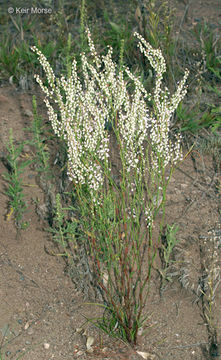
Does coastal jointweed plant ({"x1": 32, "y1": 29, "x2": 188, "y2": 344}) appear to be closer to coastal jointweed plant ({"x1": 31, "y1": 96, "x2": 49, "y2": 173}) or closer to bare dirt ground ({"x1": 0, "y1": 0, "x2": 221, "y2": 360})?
bare dirt ground ({"x1": 0, "y1": 0, "x2": 221, "y2": 360})

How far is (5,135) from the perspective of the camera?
161 inches

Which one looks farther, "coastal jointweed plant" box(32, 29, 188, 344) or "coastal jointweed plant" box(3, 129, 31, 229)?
"coastal jointweed plant" box(3, 129, 31, 229)

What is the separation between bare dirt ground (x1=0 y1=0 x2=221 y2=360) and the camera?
2.92 metres

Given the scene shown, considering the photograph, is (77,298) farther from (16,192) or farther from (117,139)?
(117,139)

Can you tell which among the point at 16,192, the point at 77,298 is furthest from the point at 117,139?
the point at 77,298

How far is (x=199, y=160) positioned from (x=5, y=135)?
61.9 inches

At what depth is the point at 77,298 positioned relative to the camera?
3189 millimetres

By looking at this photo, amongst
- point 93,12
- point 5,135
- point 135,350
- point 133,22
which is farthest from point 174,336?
point 93,12

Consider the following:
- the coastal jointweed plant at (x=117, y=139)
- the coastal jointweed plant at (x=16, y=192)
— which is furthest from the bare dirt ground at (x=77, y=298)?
the coastal jointweed plant at (x=117, y=139)

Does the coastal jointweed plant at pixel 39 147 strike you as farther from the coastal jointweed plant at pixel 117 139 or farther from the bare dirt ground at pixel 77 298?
the coastal jointweed plant at pixel 117 139

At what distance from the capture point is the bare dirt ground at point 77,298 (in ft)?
9.59

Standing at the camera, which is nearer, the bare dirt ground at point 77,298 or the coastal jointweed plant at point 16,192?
Result: the bare dirt ground at point 77,298

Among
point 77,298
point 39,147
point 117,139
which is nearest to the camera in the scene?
point 117,139

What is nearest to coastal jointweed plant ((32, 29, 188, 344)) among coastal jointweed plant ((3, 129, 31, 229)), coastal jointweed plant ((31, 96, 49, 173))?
coastal jointweed plant ((3, 129, 31, 229))
